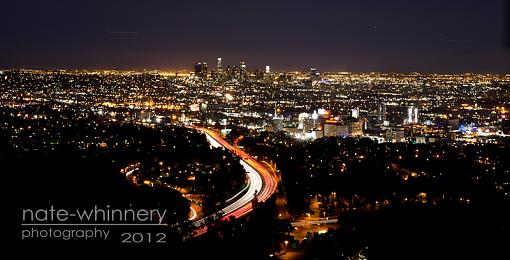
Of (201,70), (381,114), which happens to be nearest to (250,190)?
(381,114)

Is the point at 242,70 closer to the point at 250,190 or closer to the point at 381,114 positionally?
the point at 381,114

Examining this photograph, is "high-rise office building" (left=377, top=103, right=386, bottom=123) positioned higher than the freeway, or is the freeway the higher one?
"high-rise office building" (left=377, top=103, right=386, bottom=123)

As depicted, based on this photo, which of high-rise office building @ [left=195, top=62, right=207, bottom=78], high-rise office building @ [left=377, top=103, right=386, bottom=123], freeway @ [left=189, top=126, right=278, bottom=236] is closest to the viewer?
freeway @ [left=189, top=126, right=278, bottom=236]

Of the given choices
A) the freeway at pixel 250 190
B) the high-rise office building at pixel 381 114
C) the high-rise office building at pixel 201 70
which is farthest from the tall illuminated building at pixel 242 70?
the freeway at pixel 250 190

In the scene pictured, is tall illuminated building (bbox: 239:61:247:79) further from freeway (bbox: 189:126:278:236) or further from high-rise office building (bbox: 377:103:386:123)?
freeway (bbox: 189:126:278:236)

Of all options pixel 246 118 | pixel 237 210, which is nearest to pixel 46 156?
pixel 237 210

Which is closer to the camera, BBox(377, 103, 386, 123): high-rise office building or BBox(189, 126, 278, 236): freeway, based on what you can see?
BBox(189, 126, 278, 236): freeway

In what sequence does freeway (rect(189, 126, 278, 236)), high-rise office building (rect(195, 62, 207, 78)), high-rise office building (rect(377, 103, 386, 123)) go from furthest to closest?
high-rise office building (rect(195, 62, 207, 78)) → high-rise office building (rect(377, 103, 386, 123)) → freeway (rect(189, 126, 278, 236))

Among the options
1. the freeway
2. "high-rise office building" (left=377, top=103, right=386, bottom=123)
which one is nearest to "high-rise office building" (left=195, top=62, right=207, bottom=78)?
"high-rise office building" (left=377, top=103, right=386, bottom=123)
